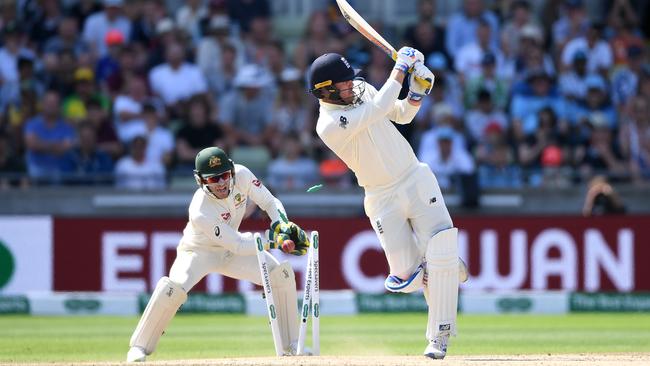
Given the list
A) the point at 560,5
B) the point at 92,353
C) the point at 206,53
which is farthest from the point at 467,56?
the point at 92,353

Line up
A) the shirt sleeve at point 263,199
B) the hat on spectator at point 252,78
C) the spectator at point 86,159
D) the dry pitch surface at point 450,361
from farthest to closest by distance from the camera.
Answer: the hat on spectator at point 252,78 → the spectator at point 86,159 → the shirt sleeve at point 263,199 → the dry pitch surface at point 450,361

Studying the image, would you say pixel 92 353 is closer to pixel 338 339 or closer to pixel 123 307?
pixel 338 339

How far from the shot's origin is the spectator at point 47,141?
13.3 meters

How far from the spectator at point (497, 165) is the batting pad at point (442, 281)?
5.80 metres

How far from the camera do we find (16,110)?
45.2ft

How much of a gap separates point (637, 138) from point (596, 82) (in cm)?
79

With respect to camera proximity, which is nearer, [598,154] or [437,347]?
[437,347]

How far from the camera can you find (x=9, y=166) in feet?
43.7

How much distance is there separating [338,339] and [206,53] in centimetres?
537

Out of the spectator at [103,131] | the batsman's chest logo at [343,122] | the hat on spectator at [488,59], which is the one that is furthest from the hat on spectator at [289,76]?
the batsman's chest logo at [343,122]

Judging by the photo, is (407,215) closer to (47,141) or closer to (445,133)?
(445,133)

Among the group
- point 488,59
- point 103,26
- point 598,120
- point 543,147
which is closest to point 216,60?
point 103,26

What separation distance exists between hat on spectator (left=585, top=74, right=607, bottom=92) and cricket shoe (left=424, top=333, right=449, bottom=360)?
698 centimetres

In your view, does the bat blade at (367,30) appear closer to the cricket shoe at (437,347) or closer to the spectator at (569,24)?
the cricket shoe at (437,347)
